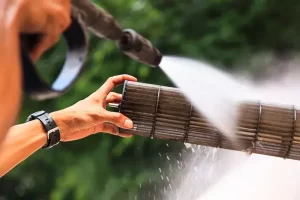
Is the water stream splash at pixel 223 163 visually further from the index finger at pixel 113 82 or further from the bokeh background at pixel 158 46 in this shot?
the bokeh background at pixel 158 46

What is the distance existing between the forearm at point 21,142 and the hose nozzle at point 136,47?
7.8 inches

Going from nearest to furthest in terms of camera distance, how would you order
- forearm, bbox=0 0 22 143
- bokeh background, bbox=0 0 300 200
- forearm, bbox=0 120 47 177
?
1. forearm, bbox=0 0 22 143
2. forearm, bbox=0 120 47 177
3. bokeh background, bbox=0 0 300 200

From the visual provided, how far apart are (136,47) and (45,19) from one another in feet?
0.74

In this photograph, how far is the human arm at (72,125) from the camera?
67 centimetres

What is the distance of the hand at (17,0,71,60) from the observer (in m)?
0.29

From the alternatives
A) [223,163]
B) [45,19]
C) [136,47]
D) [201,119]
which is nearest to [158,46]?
[223,163]

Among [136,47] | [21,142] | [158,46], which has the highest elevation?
[136,47]

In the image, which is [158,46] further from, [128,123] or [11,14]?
[11,14]

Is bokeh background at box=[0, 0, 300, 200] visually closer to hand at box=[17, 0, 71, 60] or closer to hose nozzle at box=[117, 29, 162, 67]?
hose nozzle at box=[117, 29, 162, 67]

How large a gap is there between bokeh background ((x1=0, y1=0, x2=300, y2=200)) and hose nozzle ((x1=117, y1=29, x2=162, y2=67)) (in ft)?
2.38

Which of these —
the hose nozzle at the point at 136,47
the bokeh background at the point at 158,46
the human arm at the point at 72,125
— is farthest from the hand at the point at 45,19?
the bokeh background at the point at 158,46

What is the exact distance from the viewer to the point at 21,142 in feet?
2.22

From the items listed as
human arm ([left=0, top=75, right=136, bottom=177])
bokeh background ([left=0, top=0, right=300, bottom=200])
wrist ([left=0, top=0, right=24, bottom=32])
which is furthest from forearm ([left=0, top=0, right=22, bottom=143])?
bokeh background ([left=0, top=0, right=300, bottom=200])

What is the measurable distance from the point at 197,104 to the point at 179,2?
2.44 feet
